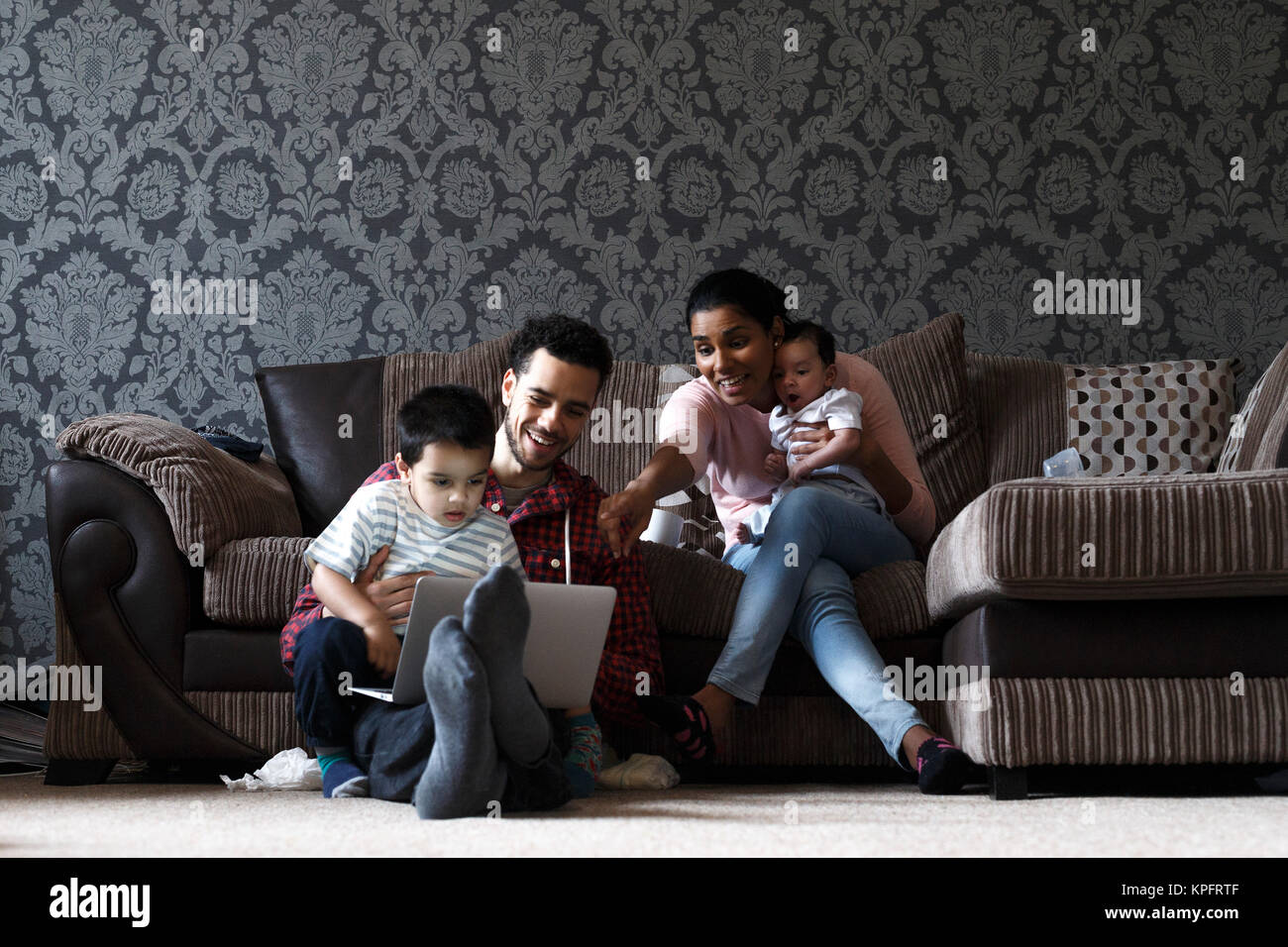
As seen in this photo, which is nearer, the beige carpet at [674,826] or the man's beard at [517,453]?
the beige carpet at [674,826]

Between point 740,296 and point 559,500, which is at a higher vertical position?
point 740,296

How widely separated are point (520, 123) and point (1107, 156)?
1554 mm

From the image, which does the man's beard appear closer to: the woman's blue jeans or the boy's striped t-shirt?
the boy's striped t-shirt

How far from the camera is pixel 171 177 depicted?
305 centimetres

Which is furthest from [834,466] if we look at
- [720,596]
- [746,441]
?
[720,596]

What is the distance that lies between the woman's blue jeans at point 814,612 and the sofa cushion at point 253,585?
0.75 metres

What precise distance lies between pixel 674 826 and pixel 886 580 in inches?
33.2

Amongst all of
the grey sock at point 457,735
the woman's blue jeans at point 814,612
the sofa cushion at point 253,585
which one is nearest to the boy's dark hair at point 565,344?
the woman's blue jeans at point 814,612

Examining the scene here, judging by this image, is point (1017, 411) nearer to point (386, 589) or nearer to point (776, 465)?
point (776, 465)

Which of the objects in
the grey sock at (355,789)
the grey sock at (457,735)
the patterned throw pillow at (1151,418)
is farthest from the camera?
the patterned throw pillow at (1151,418)

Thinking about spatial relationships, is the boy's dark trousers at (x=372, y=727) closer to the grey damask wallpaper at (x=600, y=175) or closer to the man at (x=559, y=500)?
the man at (x=559, y=500)

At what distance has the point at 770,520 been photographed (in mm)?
2047

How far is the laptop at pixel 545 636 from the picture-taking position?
1491 millimetres

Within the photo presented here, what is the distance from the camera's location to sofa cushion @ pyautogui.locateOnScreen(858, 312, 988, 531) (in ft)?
8.73
